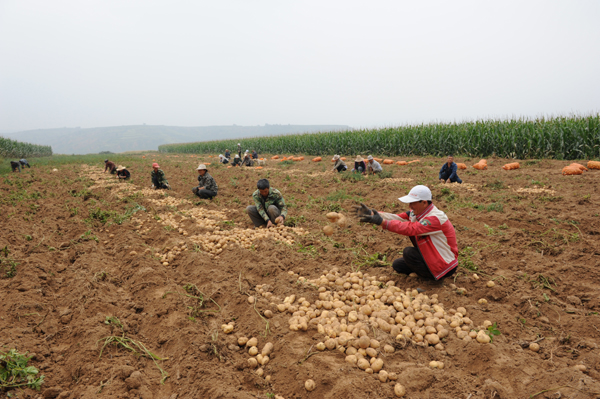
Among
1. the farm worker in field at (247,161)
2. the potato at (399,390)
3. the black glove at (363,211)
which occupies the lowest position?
the potato at (399,390)

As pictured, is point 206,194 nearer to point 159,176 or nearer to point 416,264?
point 159,176

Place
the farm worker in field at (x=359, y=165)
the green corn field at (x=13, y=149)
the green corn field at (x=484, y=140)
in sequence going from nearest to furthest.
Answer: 1. the farm worker in field at (x=359, y=165)
2. the green corn field at (x=484, y=140)
3. the green corn field at (x=13, y=149)

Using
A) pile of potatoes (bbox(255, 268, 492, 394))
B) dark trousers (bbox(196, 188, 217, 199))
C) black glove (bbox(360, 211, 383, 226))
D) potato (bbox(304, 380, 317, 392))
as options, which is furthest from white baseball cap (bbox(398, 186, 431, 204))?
dark trousers (bbox(196, 188, 217, 199))

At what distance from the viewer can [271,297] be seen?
12.8 ft

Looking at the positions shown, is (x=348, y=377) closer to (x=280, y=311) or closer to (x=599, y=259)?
(x=280, y=311)

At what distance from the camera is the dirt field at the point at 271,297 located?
2617 mm

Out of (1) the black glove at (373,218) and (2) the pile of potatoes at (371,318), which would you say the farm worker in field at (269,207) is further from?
(1) the black glove at (373,218)

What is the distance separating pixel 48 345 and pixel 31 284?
1585 mm

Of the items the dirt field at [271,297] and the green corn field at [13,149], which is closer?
the dirt field at [271,297]

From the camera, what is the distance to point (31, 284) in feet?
13.9

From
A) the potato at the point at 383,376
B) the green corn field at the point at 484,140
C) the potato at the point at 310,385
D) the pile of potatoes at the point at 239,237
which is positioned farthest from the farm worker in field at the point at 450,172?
the potato at the point at 310,385

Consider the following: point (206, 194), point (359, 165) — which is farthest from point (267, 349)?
point (359, 165)

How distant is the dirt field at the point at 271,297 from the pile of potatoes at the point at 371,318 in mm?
60

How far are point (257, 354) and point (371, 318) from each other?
1246 millimetres
